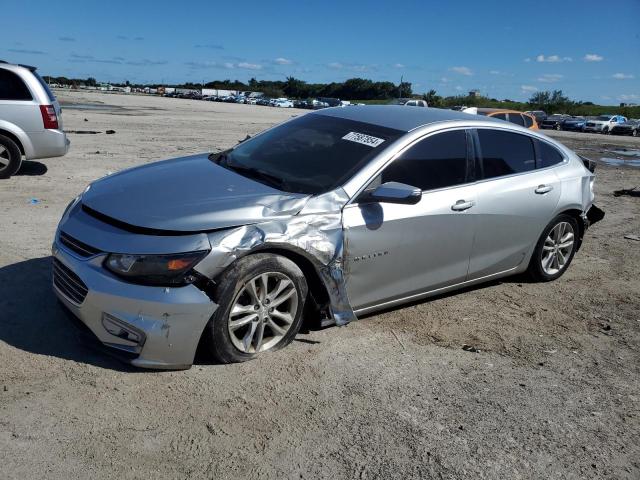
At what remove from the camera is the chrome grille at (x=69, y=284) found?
11.4 ft

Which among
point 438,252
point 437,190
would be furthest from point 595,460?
point 437,190

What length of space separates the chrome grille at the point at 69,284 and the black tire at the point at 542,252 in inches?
160

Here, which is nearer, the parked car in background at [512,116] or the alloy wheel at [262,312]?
the alloy wheel at [262,312]

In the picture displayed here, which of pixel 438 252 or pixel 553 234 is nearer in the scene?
pixel 438 252

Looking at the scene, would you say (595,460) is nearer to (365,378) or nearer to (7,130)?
(365,378)

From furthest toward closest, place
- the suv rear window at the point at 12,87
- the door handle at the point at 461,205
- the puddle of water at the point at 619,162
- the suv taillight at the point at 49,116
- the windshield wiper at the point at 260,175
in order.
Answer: the puddle of water at the point at 619,162 → the suv taillight at the point at 49,116 → the suv rear window at the point at 12,87 → the door handle at the point at 461,205 → the windshield wiper at the point at 260,175

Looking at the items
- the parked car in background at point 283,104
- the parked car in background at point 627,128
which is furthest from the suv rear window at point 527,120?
the parked car in background at point 283,104

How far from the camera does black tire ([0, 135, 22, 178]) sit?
917cm

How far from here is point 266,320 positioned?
12.4 feet

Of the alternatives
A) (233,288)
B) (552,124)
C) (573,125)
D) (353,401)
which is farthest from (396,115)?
(552,124)

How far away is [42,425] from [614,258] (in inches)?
250

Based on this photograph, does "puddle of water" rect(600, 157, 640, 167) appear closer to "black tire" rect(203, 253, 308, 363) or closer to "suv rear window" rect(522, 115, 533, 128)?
"suv rear window" rect(522, 115, 533, 128)

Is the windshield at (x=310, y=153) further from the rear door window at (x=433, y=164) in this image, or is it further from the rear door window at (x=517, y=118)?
the rear door window at (x=517, y=118)

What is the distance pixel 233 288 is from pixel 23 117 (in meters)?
7.44
